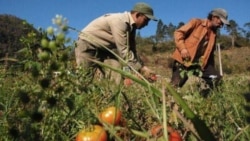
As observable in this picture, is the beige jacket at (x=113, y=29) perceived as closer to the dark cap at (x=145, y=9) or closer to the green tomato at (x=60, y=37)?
the dark cap at (x=145, y=9)

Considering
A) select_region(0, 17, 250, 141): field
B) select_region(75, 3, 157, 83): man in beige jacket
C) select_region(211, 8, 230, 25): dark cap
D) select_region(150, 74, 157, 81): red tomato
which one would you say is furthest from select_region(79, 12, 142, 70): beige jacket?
select_region(0, 17, 250, 141): field

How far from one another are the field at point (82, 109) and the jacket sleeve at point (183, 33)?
3856 millimetres

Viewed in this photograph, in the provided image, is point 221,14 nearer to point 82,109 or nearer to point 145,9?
point 145,9

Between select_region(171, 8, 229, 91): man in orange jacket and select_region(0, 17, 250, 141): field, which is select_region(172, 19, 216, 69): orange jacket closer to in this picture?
select_region(171, 8, 229, 91): man in orange jacket

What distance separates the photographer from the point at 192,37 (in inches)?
318

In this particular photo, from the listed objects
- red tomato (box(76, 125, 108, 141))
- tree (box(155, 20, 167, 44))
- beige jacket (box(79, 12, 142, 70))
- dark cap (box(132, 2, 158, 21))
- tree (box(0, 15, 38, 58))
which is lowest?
red tomato (box(76, 125, 108, 141))

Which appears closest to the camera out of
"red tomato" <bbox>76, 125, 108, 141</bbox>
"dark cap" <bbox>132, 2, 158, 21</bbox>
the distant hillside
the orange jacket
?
"red tomato" <bbox>76, 125, 108, 141</bbox>

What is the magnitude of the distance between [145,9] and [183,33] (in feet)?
3.83

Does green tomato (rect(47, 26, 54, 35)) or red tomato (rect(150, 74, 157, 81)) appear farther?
red tomato (rect(150, 74, 157, 81))

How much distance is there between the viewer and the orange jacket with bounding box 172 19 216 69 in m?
7.97

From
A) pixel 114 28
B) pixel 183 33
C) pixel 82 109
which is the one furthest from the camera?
pixel 183 33

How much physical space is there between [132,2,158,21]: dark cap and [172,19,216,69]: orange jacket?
950 mm

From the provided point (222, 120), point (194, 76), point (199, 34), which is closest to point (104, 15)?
point (199, 34)

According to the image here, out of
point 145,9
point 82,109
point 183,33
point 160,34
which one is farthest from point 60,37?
point 160,34
